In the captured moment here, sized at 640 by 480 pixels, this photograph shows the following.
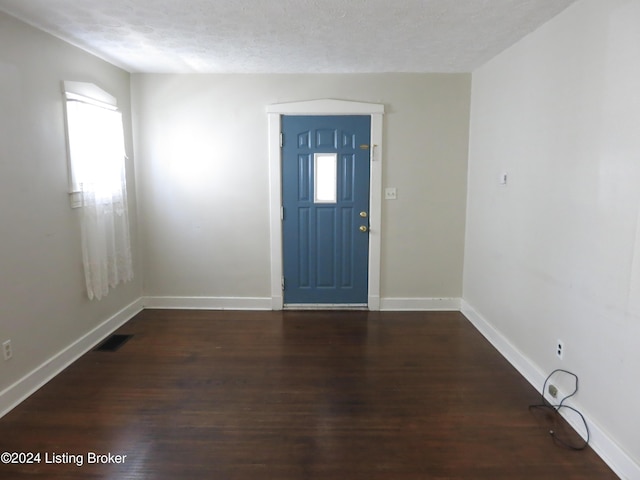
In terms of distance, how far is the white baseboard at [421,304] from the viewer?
175 inches

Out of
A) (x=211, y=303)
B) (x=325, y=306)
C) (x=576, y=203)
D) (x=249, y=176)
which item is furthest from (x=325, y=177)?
(x=576, y=203)

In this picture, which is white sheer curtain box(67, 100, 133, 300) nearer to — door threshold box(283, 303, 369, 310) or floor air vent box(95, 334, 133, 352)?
floor air vent box(95, 334, 133, 352)

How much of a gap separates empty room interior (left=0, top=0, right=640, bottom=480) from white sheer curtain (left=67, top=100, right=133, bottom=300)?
3cm

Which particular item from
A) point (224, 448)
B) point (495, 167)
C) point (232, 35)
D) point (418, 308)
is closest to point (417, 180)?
point (495, 167)

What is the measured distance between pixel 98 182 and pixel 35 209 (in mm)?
728

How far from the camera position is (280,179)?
14.0ft

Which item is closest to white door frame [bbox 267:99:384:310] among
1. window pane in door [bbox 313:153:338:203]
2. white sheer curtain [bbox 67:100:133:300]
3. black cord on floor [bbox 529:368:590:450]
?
window pane in door [bbox 313:153:338:203]

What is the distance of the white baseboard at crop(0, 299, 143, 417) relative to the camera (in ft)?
8.39

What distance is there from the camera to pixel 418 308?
4457 mm

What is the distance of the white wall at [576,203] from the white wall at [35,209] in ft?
11.1

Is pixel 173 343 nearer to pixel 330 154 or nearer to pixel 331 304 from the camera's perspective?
pixel 331 304

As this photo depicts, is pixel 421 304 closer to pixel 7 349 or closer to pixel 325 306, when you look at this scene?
pixel 325 306

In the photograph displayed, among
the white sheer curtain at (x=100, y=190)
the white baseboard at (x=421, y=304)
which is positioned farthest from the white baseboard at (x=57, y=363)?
the white baseboard at (x=421, y=304)

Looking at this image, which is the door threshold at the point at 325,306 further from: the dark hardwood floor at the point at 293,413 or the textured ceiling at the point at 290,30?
the textured ceiling at the point at 290,30
